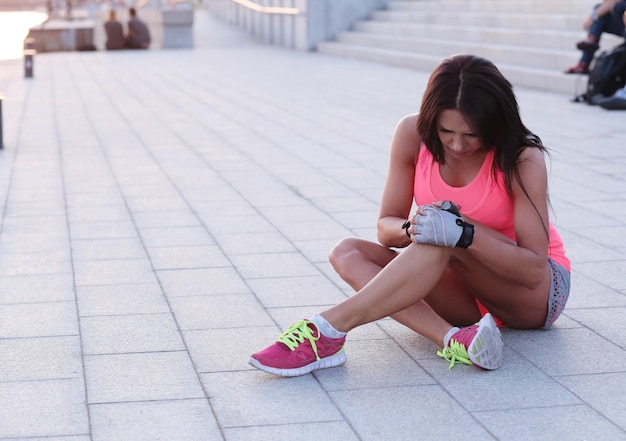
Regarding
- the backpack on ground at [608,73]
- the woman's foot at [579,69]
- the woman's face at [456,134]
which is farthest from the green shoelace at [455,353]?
the woman's foot at [579,69]

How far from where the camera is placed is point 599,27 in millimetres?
13531

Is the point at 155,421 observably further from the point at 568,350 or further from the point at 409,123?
the point at 568,350

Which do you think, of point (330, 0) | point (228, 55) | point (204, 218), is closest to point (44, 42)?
point (228, 55)

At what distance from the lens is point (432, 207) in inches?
147

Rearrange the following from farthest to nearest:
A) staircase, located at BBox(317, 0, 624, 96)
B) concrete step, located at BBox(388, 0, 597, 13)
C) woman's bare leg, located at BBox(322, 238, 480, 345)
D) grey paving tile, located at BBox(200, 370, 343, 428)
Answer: concrete step, located at BBox(388, 0, 597, 13) → staircase, located at BBox(317, 0, 624, 96) → woman's bare leg, located at BBox(322, 238, 480, 345) → grey paving tile, located at BBox(200, 370, 343, 428)

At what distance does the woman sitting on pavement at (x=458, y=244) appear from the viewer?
12.2 ft

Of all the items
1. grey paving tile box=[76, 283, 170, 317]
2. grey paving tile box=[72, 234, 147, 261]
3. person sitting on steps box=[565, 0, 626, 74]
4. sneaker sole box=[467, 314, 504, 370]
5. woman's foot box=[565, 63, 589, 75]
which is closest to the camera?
sneaker sole box=[467, 314, 504, 370]

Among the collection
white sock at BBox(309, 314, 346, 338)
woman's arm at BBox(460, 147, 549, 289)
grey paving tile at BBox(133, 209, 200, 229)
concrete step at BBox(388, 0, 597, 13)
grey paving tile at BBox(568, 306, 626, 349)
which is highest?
concrete step at BBox(388, 0, 597, 13)

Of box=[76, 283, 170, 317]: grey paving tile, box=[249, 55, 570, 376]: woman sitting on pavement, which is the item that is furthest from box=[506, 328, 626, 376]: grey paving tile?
box=[76, 283, 170, 317]: grey paving tile

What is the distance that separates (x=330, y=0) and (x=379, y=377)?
69.6 ft

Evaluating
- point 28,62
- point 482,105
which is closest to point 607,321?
point 482,105

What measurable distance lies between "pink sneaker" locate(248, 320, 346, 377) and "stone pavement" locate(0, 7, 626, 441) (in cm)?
5

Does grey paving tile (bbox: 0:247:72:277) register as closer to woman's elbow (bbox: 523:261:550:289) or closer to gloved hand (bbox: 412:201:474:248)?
gloved hand (bbox: 412:201:474:248)

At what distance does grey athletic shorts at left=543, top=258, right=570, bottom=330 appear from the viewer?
4.13 meters
